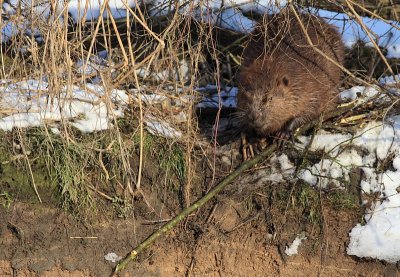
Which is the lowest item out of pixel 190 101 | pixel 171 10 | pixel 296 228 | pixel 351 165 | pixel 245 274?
pixel 245 274

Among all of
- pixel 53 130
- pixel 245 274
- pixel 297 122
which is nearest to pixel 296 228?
pixel 245 274

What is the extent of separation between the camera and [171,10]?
417 cm

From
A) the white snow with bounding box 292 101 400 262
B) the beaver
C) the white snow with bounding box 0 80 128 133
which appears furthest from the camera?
the beaver

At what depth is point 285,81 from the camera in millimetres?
3613

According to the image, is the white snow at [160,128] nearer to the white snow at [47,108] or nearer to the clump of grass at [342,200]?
the white snow at [47,108]

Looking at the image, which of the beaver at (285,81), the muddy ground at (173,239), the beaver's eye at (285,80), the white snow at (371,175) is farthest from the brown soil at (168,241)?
the beaver's eye at (285,80)

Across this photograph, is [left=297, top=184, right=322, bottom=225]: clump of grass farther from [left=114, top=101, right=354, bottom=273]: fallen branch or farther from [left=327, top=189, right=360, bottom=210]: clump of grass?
[left=114, top=101, right=354, bottom=273]: fallen branch

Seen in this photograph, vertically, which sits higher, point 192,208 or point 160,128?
point 160,128

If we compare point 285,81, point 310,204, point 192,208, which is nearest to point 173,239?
point 192,208

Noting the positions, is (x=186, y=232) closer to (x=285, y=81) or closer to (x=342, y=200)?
(x=342, y=200)

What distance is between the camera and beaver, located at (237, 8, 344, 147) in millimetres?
3541

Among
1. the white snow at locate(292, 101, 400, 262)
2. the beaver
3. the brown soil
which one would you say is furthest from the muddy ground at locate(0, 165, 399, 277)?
the beaver

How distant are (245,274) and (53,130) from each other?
1265 mm

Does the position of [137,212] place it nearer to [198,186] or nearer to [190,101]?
[198,186]
